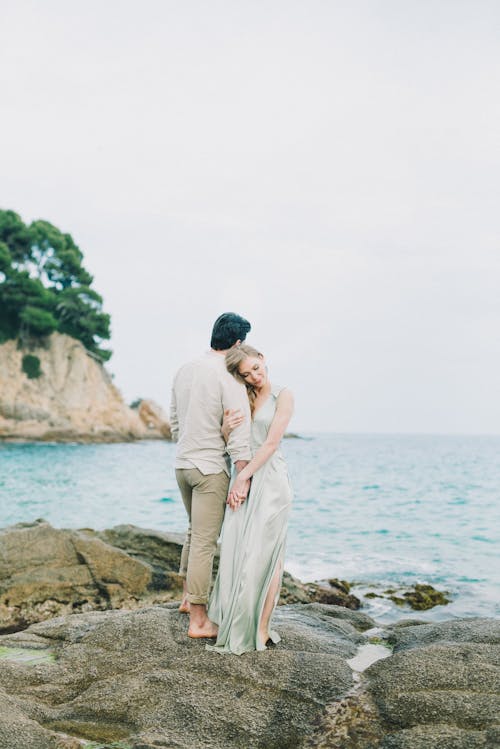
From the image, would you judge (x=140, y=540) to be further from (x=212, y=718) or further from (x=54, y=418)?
(x=54, y=418)

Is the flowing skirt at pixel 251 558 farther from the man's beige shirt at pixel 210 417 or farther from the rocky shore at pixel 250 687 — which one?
the man's beige shirt at pixel 210 417

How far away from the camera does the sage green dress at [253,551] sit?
488 cm

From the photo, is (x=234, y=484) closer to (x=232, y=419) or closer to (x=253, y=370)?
(x=232, y=419)

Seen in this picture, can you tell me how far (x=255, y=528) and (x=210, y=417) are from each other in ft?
2.92

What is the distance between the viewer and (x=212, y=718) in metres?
3.98

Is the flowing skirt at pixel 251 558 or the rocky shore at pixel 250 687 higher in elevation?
the flowing skirt at pixel 251 558

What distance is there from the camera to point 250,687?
4359 millimetres

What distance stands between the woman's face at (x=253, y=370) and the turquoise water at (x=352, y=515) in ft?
19.9

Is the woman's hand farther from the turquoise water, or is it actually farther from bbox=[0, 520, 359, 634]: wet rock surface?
the turquoise water

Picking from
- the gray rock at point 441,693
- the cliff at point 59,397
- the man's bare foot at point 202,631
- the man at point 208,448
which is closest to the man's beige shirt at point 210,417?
the man at point 208,448

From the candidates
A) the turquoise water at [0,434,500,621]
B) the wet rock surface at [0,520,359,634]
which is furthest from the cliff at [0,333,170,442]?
the wet rock surface at [0,520,359,634]

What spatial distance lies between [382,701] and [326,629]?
185 cm

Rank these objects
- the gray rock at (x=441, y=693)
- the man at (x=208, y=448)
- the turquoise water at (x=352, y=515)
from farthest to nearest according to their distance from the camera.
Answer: the turquoise water at (x=352, y=515), the man at (x=208, y=448), the gray rock at (x=441, y=693)

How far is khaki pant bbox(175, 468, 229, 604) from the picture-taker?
16.4 ft
